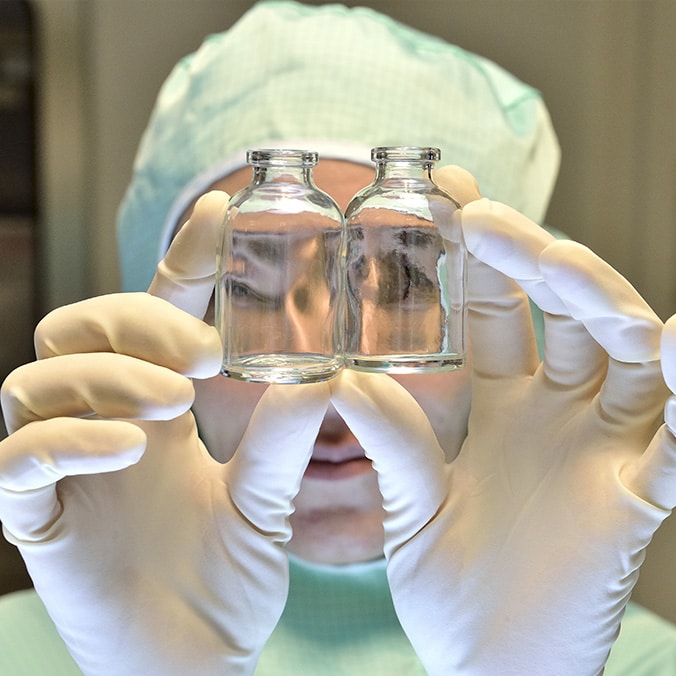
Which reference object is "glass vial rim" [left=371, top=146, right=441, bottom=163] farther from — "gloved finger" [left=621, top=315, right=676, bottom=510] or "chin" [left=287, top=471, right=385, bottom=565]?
"chin" [left=287, top=471, right=385, bottom=565]

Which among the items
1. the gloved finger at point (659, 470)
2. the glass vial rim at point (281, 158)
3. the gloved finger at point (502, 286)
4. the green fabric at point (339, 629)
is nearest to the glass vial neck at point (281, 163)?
the glass vial rim at point (281, 158)

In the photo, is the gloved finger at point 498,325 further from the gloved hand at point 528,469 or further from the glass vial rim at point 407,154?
the glass vial rim at point 407,154

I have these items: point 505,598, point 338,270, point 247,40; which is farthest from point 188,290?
point 247,40

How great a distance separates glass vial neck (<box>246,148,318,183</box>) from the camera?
0.60 meters

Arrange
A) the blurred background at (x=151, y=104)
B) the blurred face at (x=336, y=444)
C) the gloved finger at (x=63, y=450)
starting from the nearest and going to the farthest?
the gloved finger at (x=63, y=450), the blurred face at (x=336, y=444), the blurred background at (x=151, y=104)

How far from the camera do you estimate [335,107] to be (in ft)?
3.42

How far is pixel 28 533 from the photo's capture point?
622 millimetres

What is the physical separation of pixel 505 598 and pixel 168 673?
0.26 metres

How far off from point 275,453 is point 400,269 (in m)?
0.16

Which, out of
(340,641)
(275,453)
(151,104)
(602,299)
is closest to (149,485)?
(275,453)

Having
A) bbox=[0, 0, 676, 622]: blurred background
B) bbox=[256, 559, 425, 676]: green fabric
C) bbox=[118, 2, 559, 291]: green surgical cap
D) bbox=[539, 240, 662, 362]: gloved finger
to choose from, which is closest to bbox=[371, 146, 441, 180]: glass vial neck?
bbox=[539, 240, 662, 362]: gloved finger

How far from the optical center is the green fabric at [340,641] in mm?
1046

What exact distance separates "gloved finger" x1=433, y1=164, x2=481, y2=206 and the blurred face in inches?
10.3

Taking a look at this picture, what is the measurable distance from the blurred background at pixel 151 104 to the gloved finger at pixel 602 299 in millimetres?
927
